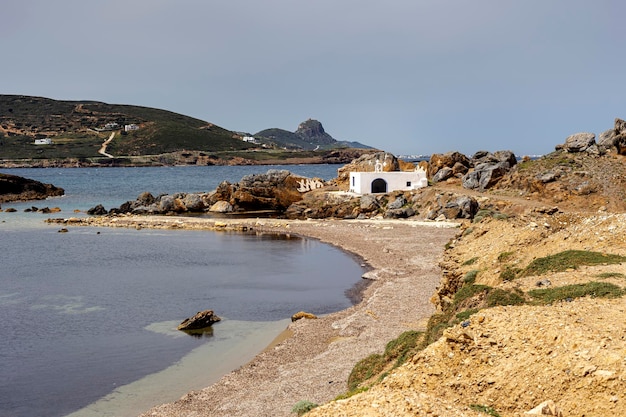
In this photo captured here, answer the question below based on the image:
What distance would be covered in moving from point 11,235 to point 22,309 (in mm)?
33370

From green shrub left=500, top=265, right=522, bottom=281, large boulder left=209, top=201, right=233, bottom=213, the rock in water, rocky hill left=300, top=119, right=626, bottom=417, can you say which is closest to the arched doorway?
large boulder left=209, top=201, right=233, bottom=213

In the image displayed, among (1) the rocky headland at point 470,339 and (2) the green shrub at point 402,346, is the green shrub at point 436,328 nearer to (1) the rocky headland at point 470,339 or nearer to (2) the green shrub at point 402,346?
(1) the rocky headland at point 470,339

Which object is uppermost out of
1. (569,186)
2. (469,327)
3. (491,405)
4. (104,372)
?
(569,186)

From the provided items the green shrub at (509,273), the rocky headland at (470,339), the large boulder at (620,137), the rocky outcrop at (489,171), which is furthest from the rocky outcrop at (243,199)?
the green shrub at (509,273)

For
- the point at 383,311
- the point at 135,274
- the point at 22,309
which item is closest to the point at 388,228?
the point at 135,274

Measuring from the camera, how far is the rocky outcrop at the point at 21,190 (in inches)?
3917

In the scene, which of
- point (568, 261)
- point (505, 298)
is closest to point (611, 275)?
point (568, 261)

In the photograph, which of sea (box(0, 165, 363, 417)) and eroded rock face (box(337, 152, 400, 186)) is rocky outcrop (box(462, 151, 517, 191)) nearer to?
eroded rock face (box(337, 152, 400, 186))

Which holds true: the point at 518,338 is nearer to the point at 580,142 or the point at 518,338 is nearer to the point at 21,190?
the point at 580,142

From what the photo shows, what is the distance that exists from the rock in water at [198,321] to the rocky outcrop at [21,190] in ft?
282

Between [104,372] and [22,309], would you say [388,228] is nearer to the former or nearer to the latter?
[22,309]

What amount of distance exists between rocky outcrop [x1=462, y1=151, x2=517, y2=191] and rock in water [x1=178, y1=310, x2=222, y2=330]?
46028 millimetres

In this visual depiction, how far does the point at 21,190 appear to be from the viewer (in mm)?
102000

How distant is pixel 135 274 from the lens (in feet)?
127
